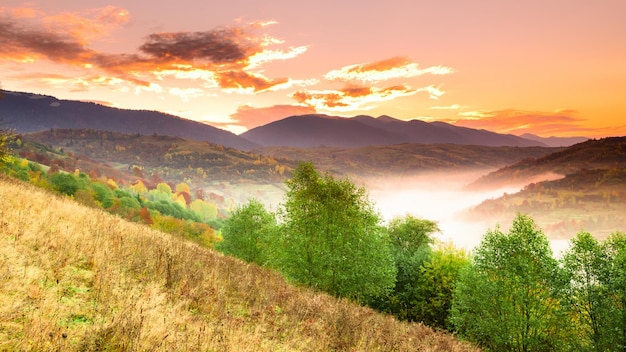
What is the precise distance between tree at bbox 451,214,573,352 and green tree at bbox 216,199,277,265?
98.8 ft

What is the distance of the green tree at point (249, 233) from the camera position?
57031mm

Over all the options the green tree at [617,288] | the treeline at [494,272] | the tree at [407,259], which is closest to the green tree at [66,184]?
the treeline at [494,272]

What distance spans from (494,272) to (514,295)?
3452 mm

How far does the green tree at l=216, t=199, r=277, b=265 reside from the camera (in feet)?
187

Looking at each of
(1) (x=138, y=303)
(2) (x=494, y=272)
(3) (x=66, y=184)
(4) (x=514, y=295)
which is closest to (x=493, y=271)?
(2) (x=494, y=272)

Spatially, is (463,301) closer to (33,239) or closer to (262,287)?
(262,287)

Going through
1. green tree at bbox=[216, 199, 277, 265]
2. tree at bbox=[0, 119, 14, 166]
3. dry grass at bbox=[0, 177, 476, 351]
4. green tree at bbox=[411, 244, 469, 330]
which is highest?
tree at bbox=[0, 119, 14, 166]

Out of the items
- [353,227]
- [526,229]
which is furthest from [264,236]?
[526,229]

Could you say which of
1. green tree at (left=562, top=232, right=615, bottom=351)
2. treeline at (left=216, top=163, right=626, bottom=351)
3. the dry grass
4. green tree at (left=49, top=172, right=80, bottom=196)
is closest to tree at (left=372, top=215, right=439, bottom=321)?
treeline at (left=216, top=163, right=626, bottom=351)

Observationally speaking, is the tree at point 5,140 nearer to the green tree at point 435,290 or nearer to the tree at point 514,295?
the tree at point 514,295

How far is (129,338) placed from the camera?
6.11 meters

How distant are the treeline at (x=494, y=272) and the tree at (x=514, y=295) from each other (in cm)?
11

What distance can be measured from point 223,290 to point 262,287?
7.68ft

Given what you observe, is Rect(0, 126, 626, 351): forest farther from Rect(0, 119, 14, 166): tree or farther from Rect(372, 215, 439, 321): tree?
Rect(372, 215, 439, 321): tree
